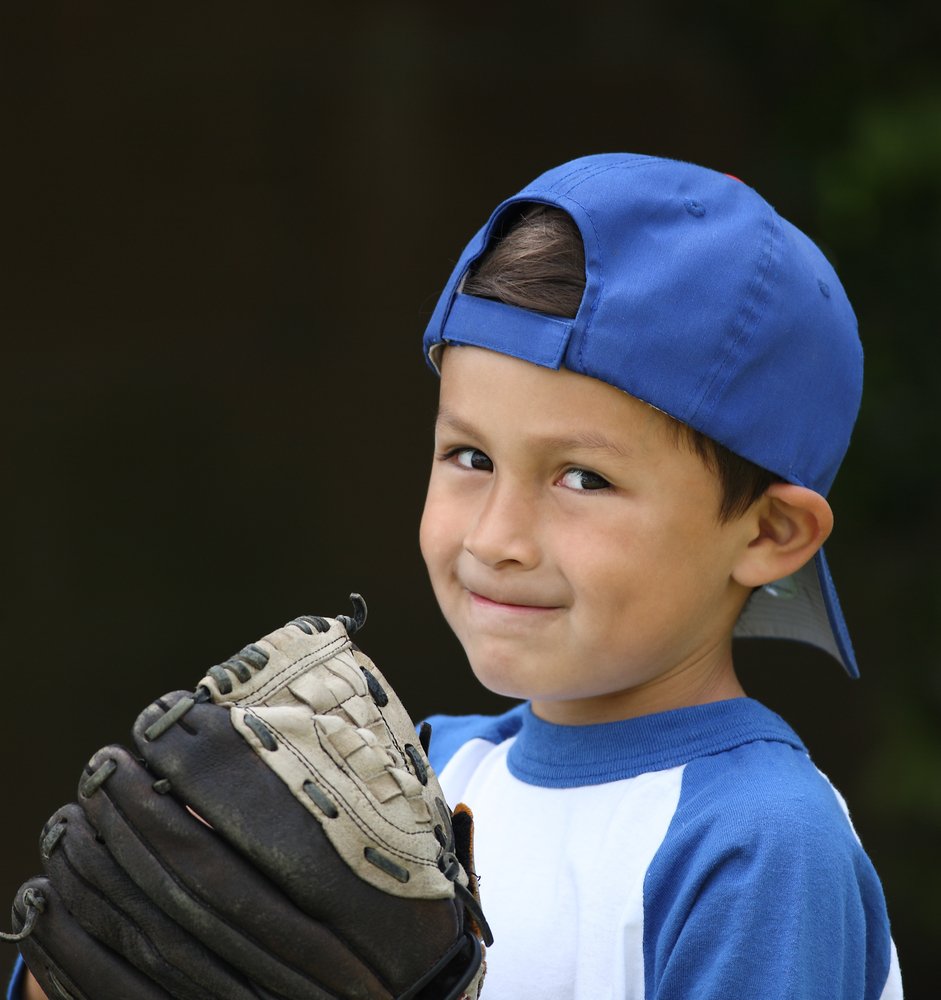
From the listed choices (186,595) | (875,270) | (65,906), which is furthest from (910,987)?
(65,906)

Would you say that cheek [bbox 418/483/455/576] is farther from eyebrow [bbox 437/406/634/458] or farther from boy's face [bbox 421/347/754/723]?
eyebrow [bbox 437/406/634/458]

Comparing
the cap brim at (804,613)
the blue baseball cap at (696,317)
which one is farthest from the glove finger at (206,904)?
the cap brim at (804,613)

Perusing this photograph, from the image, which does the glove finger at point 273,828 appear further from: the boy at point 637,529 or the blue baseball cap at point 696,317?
the blue baseball cap at point 696,317

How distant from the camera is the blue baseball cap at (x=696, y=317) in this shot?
1425 mm

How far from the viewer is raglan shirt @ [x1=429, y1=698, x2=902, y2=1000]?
1305 millimetres

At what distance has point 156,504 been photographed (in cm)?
419

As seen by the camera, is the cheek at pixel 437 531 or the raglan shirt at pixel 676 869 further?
the cheek at pixel 437 531

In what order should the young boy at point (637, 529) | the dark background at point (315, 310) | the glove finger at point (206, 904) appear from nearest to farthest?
the glove finger at point (206, 904) → the young boy at point (637, 529) → the dark background at point (315, 310)

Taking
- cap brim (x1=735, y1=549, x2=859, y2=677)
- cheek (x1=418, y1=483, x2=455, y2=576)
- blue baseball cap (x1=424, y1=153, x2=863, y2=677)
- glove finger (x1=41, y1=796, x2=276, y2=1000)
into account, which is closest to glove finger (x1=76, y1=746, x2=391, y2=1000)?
A: glove finger (x1=41, y1=796, x2=276, y2=1000)

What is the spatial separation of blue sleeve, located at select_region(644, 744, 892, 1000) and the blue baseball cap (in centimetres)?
33

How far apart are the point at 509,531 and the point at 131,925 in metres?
0.50

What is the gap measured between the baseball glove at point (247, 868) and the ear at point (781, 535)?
18.8 inches

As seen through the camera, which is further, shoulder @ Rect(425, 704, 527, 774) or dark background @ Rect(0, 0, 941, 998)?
dark background @ Rect(0, 0, 941, 998)

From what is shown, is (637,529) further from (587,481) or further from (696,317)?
(696,317)
